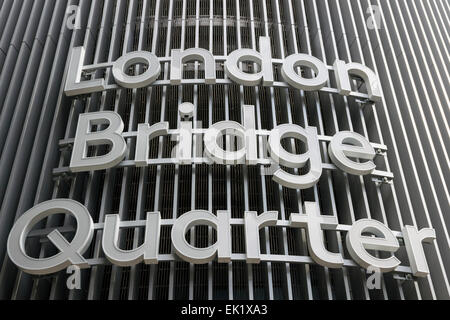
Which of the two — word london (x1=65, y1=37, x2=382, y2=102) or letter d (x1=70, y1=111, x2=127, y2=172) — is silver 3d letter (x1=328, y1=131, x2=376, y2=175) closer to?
word london (x1=65, y1=37, x2=382, y2=102)

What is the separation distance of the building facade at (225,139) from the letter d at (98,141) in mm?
518

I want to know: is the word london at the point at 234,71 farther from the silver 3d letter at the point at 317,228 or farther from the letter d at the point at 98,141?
the silver 3d letter at the point at 317,228

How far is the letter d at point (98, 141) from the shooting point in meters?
14.0

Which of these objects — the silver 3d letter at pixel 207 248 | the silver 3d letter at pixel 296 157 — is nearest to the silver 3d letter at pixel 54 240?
the silver 3d letter at pixel 207 248

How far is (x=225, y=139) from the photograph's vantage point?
16.2 metres

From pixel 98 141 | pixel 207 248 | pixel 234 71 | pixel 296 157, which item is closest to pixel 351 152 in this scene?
pixel 296 157

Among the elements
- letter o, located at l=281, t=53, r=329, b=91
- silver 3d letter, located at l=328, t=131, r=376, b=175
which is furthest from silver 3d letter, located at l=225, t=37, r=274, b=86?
silver 3d letter, located at l=328, t=131, r=376, b=175

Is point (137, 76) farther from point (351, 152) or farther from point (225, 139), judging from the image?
point (351, 152)

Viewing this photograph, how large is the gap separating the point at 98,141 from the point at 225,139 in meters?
3.85

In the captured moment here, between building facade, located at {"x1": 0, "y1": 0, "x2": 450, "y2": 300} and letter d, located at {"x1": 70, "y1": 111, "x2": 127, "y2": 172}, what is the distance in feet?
1.70

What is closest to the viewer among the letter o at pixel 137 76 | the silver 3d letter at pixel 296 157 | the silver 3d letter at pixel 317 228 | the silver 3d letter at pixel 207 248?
the silver 3d letter at pixel 207 248

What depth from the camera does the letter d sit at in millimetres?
14016

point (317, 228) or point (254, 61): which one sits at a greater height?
point (254, 61)
